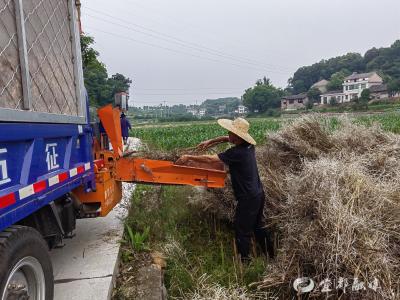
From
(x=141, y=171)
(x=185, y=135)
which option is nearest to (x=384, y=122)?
(x=185, y=135)

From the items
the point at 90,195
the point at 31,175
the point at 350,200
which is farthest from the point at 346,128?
the point at 31,175

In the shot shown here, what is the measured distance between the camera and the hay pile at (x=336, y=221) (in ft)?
10.4

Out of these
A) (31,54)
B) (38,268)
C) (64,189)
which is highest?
(31,54)

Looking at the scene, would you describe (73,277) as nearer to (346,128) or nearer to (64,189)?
(64,189)

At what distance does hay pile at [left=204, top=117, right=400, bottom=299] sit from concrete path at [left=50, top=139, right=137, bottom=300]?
1.38m

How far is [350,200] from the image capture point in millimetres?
3732

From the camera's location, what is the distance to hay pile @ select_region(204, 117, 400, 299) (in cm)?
318

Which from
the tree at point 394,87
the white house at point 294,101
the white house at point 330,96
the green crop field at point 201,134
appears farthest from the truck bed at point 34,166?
the white house at point 330,96

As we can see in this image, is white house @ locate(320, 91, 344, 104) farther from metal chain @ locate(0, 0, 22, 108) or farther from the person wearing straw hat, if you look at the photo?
metal chain @ locate(0, 0, 22, 108)

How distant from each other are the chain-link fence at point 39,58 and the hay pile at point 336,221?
2.36 metres

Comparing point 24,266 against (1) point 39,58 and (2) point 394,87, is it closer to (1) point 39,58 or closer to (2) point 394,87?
(1) point 39,58

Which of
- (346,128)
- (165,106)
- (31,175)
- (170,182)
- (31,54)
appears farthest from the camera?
(165,106)

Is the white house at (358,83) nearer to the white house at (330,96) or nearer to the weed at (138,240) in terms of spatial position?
the white house at (330,96)

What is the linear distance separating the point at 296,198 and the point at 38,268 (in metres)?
2.57
